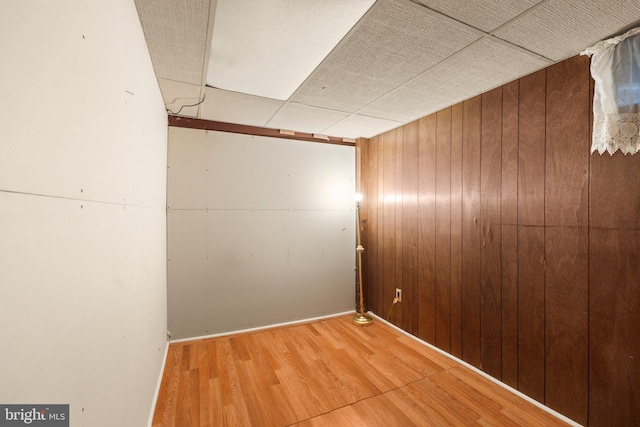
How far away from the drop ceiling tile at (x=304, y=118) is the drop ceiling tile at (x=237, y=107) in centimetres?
10

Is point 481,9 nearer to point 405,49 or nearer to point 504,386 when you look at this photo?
point 405,49

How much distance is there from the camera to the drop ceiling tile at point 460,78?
5.45 ft

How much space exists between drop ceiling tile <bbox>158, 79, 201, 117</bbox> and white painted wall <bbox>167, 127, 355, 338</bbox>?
297 millimetres

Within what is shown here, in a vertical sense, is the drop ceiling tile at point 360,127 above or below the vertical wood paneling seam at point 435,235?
above

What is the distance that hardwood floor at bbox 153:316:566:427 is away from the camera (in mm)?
1796

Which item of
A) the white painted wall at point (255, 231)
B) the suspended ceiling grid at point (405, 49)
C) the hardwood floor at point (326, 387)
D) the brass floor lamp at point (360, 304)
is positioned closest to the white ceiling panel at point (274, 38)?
the suspended ceiling grid at point (405, 49)

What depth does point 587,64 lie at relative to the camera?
1.62m

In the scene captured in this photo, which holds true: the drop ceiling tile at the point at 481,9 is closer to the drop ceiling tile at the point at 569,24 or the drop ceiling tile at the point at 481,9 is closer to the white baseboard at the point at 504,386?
the drop ceiling tile at the point at 569,24

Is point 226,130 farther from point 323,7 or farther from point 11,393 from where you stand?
point 11,393

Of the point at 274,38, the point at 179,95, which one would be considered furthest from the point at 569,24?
the point at 179,95

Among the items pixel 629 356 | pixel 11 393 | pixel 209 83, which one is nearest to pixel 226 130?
pixel 209 83

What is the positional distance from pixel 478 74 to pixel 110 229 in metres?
2.33

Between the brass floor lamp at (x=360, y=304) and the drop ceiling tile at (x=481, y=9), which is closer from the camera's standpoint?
the drop ceiling tile at (x=481, y=9)

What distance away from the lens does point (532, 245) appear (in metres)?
1.93
